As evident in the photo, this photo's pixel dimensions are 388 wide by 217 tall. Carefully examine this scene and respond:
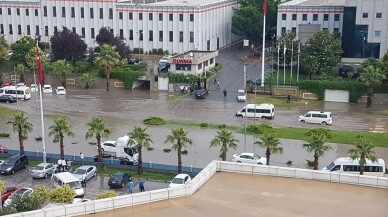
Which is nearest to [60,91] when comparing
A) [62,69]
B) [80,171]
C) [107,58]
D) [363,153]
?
[62,69]

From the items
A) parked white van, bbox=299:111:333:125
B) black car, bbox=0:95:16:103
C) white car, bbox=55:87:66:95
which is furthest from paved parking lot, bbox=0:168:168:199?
white car, bbox=55:87:66:95

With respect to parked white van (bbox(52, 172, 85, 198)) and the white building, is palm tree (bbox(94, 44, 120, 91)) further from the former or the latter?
parked white van (bbox(52, 172, 85, 198))

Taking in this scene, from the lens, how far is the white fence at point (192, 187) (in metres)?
21.0

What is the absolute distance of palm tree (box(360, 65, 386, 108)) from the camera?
214ft

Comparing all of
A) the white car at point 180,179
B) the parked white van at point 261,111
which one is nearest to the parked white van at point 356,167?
the white car at point 180,179

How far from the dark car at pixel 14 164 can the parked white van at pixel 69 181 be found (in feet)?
18.5

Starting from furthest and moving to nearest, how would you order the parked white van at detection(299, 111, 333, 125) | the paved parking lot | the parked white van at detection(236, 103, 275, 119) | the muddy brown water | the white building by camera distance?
the white building
the parked white van at detection(236, 103, 275, 119)
the parked white van at detection(299, 111, 333, 125)
the paved parking lot
the muddy brown water

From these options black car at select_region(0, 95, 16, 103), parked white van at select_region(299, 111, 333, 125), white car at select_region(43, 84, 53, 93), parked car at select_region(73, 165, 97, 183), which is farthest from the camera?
white car at select_region(43, 84, 53, 93)

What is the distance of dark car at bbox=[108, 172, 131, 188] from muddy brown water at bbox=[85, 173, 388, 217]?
17.9 meters

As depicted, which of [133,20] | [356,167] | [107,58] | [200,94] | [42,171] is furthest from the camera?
[133,20]

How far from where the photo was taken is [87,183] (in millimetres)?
43438

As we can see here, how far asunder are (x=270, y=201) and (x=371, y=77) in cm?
4610

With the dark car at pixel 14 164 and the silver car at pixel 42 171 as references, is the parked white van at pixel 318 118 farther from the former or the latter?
the dark car at pixel 14 164

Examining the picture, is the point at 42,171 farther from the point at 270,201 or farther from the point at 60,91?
the point at 60,91
